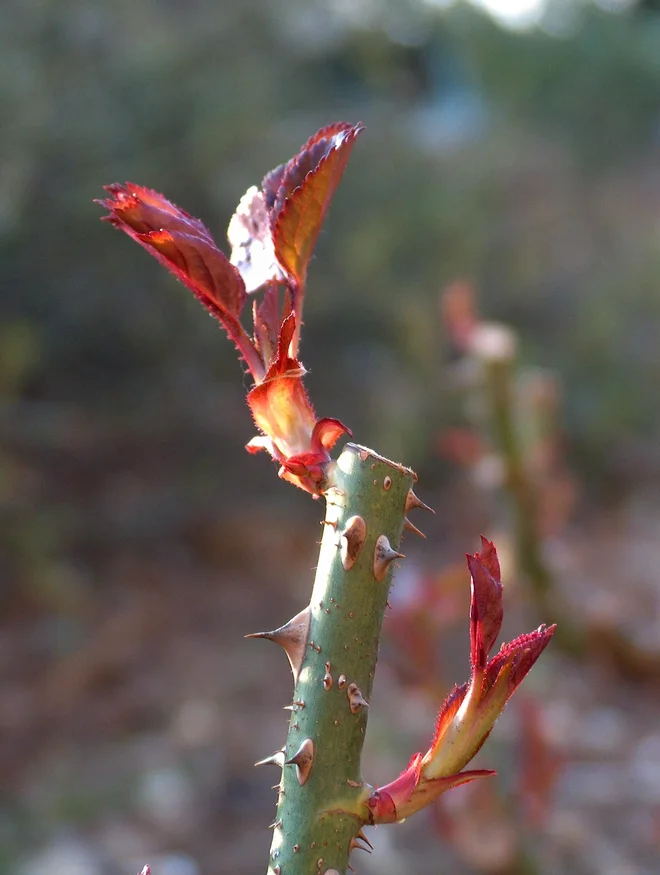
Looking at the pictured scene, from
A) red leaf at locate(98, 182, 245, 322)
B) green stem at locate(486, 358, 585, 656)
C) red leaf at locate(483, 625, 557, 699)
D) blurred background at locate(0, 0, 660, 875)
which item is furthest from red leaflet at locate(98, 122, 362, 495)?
green stem at locate(486, 358, 585, 656)

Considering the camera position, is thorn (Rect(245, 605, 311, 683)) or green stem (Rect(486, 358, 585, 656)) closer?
thorn (Rect(245, 605, 311, 683))

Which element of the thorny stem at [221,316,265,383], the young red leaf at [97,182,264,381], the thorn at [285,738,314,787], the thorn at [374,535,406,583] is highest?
the young red leaf at [97,182,264,381]

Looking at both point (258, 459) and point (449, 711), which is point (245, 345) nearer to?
point (449, 711)

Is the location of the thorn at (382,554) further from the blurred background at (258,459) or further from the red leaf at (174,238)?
the blurred background at (258,459)

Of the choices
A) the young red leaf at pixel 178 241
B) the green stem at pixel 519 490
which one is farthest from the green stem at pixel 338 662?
the green stem at pixel 519 490

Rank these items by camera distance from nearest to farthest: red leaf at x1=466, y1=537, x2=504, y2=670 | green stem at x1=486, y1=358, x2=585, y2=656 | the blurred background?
red leaf at x1=466, y1=537, x2=504, y2=670, green stem at x1=486, y1=358, x2=585, y2=656, the blurred background

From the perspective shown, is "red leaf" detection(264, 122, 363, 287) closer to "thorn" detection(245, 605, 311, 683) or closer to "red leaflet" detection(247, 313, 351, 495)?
"red leaflet" detection(247, 313, 351, 495)
